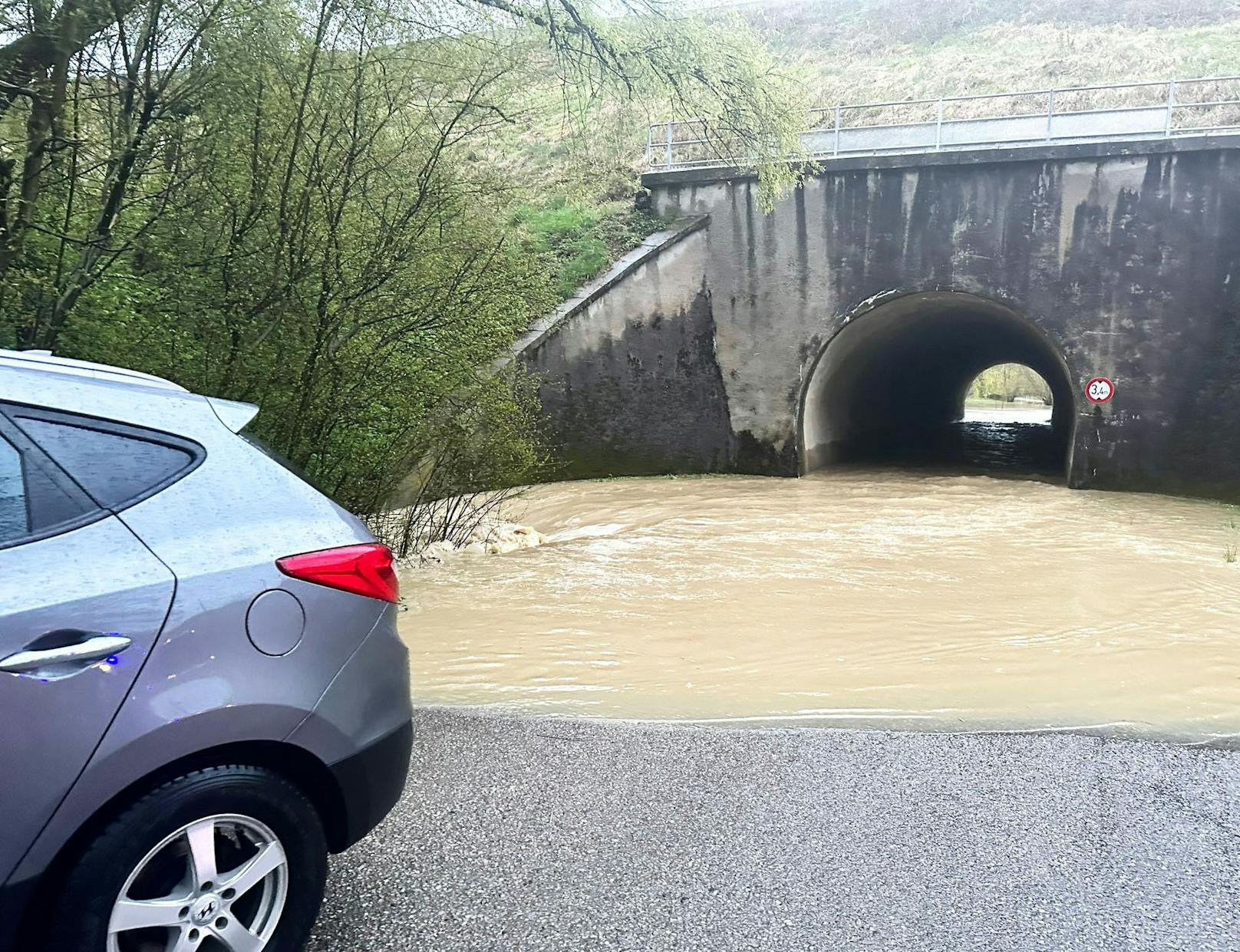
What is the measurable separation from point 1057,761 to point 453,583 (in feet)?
15.5

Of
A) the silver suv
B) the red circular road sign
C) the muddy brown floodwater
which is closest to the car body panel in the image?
the silver suv

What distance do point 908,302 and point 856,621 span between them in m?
8.78

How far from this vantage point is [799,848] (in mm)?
→ 2922

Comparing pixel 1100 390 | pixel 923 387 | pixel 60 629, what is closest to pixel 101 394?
pixel 60 629

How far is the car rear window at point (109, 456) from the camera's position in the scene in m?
2.02

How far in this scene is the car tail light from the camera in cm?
219

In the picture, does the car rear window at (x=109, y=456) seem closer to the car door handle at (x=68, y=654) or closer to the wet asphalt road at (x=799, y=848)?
the car door handle at (x=68, y=654)

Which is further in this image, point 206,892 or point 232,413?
point 232,413

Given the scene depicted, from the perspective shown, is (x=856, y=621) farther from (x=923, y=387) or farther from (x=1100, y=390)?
(x=923, y=387)

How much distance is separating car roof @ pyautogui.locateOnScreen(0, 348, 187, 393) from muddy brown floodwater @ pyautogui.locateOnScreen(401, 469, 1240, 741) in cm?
278

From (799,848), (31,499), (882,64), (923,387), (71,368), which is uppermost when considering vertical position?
(882,64)

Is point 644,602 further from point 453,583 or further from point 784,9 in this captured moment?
point 784,9

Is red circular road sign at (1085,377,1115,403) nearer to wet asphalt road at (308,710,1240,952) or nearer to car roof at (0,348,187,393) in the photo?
wet asphalt road at (308,710,1240,952)

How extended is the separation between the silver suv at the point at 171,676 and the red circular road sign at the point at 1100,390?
1199cm
